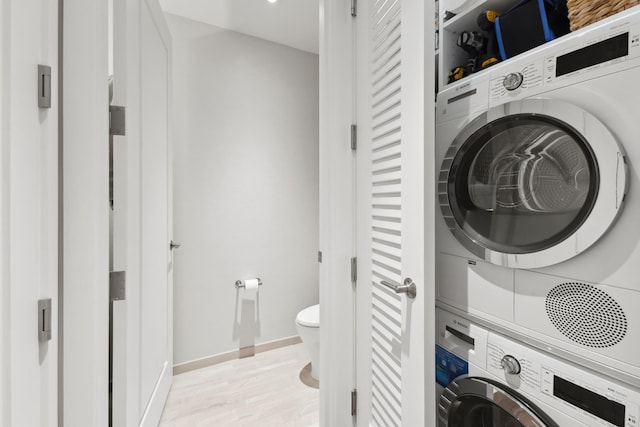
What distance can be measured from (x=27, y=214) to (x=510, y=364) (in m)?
1.24

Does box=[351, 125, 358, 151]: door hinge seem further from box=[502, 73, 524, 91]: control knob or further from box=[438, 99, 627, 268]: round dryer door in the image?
box=[502, 73, 524, 91]: control knob

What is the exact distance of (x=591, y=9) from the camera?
686mm

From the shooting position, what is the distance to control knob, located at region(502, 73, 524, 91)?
2.63 feet

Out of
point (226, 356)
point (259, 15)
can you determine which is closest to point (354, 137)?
point (259, 15)

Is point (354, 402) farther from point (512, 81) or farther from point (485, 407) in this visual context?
point (512, 81)

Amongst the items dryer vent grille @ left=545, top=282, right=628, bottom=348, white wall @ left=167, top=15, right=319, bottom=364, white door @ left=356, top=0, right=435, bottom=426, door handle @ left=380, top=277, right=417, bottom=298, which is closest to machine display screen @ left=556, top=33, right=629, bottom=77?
white door @ left=356, top=0, right=435, bottom=426

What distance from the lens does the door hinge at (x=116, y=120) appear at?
1044 mm

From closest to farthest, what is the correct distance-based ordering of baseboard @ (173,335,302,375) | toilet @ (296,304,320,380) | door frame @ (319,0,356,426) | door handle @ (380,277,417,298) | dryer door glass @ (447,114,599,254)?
1. dryer door glass @ (447,114,599,254)
2. door handle @ (380,277,417,298)
3. door frame @ (319,0,356,426)
4. toilet @ (296,304,320,380)
5. baseboard @ (173,335,302,375)

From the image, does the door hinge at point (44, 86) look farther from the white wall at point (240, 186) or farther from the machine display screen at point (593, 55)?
the white wall at point (240, 186)

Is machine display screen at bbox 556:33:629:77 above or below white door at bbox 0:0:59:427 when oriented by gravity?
above

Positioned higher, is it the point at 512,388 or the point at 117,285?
the point at 117,285

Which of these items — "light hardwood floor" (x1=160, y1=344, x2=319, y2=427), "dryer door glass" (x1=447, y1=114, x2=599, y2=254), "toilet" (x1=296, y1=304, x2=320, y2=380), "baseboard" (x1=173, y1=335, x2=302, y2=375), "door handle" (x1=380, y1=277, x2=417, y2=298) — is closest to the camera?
"dryer door glass" (x1=447, y1=114, x2=599, y2=254)

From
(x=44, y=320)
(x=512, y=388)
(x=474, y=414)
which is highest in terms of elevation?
(x=44, y=320)

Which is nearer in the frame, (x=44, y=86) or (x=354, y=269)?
(x=44, y=86)
